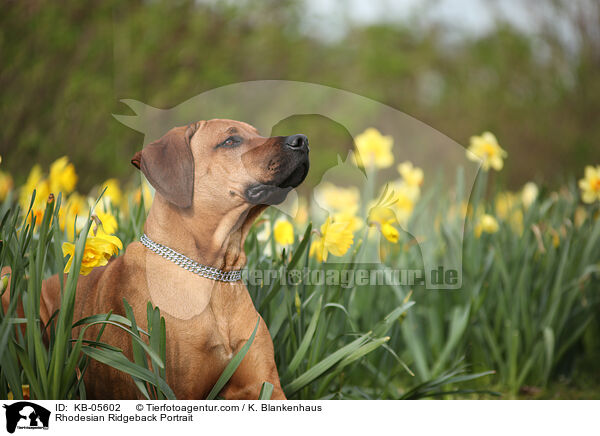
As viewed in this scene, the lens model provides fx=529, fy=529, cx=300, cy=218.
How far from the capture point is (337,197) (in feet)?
6.08

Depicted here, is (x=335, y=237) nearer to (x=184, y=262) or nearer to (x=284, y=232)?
(x=284, y=232)

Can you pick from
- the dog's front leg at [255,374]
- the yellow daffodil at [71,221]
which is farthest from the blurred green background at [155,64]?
the dog's front leg at [255,374]

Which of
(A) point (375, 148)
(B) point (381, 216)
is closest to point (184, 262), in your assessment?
(B) point (381, 216)

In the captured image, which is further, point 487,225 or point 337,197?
point 487,225

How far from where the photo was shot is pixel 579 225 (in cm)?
266

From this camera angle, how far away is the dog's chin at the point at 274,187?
129 centimetres

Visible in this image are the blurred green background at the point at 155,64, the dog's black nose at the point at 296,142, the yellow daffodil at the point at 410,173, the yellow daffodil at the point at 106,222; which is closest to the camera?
the dog's black nose at the point at 296,142

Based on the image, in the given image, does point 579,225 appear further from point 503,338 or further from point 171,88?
point 171,88

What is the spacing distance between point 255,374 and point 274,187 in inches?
19.7

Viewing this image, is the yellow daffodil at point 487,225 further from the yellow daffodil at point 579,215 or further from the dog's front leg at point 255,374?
the dog's front leg at point 255,374

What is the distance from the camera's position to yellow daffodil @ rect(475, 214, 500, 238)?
2.39 meters
